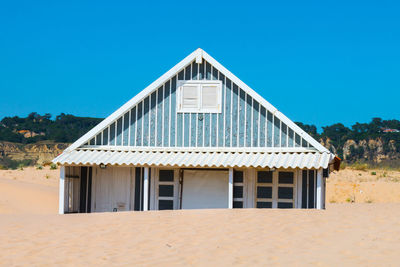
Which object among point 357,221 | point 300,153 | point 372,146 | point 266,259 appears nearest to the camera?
point 266,259

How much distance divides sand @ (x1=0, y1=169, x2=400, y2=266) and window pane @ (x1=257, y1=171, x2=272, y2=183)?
2.68m

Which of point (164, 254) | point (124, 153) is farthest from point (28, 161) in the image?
point (164, 254)

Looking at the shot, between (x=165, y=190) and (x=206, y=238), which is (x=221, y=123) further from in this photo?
(x=206, y=238)

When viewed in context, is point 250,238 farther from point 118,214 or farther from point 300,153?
point 300,153

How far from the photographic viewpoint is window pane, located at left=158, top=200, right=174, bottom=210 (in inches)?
754

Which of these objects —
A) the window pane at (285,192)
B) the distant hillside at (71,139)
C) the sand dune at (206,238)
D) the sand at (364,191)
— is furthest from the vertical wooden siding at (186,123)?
the distant hillside at (71,139)

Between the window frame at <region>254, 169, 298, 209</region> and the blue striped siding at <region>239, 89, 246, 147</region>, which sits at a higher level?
the blue striped siding at <region>239, 89, 246, 147</region>

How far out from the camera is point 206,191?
63.1 feet

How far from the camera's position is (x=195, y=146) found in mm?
19141

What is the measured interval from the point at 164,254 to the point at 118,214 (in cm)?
523

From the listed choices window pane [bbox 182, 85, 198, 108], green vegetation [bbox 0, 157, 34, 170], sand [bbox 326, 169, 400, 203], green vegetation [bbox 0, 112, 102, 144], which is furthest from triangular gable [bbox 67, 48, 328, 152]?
green vegetation [bbox 0, 112, 102, 144]

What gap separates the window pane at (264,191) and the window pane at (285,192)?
1.02 ft

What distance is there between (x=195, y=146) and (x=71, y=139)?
50.5 m

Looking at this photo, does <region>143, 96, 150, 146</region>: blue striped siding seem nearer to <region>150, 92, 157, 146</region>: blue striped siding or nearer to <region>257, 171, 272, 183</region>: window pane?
<region>150, 92, 157, 146</region>: blue striped siding
